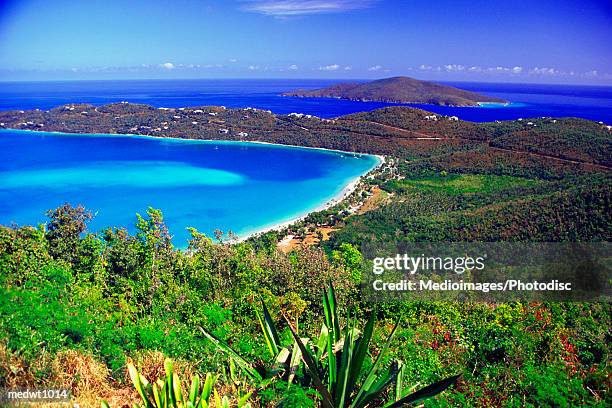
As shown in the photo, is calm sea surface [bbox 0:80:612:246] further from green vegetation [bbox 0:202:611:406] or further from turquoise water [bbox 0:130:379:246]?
green vegetation [bbox 0:202:611:406]

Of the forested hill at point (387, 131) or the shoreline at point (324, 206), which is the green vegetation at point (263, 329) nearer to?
the shoreline at point (324, 206)

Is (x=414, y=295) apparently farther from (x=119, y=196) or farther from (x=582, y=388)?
(x=119, y=196)

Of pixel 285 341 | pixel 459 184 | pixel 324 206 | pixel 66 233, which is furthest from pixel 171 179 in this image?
pixel 285 341

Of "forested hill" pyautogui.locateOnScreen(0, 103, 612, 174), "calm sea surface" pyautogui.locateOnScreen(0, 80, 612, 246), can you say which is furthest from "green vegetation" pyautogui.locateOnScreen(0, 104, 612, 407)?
"forested hill" pyautogui.locateOnScreen(0, 103, 612, 174)

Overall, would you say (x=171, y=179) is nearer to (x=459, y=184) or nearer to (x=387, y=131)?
(x=459, y=184)

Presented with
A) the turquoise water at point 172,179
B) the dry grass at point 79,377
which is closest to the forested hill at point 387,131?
the turquoise water at point 172,179

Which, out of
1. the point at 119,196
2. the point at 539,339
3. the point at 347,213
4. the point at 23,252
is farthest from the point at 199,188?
the point at 539,339
